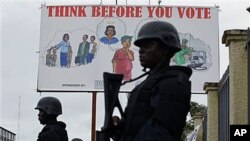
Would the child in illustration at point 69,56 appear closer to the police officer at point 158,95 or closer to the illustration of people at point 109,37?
the illustration of people at point 109,37

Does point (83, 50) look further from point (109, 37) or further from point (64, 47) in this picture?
point (109, 37)

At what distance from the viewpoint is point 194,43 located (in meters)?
30.4

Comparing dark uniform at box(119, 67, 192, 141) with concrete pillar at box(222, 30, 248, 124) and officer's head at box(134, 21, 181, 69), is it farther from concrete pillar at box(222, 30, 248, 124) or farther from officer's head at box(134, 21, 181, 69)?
concrete pillar at box(222, 30, 248, 124)

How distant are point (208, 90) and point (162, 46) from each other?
2430cm

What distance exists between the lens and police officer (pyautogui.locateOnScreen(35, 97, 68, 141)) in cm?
746

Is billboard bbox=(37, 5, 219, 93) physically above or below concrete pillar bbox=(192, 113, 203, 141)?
above

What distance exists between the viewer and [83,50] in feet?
100

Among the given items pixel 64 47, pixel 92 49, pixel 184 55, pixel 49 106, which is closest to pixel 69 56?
pixel 64 47

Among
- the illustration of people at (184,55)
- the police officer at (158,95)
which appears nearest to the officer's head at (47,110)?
the police officer at (158,95)

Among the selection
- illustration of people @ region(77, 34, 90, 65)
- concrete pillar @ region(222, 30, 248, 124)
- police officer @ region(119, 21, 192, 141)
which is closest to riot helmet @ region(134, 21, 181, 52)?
police officer @ region(119, 21, 192, 141)

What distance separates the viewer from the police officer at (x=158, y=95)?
4902mm

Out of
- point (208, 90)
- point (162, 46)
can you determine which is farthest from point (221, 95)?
point (162, 46)

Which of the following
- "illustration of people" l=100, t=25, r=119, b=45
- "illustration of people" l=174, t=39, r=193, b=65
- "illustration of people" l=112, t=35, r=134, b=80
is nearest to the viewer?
"illustration of people" l=174, t=39, r=193, b=65

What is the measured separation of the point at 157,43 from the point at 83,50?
83.9ft
